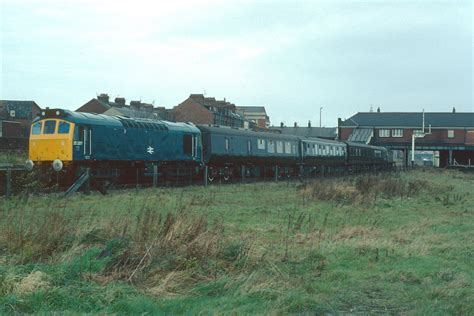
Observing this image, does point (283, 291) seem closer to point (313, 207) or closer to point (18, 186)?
point (313, 207)

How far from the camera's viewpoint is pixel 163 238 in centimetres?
809

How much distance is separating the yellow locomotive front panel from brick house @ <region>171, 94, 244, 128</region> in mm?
64167

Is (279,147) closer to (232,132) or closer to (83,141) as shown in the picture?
(232,132)

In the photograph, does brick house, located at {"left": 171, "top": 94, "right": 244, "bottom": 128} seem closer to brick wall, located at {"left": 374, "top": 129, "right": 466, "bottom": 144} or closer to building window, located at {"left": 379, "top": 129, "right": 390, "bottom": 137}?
building window, located at {"left": 379, "top": 129, "right": 390, "bottom": 137}

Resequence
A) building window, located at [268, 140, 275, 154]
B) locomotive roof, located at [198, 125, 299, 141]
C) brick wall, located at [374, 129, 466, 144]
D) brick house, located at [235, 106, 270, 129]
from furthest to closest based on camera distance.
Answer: brick house, located at [235, 106, 270, 129], brick wall, located at [374, 129, 466, 144], building window, located at [268, 140, 275, 154], locomotive roof, located at [198, 125, 299, 141]

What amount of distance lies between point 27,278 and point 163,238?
2.16 metres

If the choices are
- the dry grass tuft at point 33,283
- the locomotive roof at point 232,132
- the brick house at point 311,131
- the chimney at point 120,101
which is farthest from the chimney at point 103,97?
the dry grass tuft at point 33,283

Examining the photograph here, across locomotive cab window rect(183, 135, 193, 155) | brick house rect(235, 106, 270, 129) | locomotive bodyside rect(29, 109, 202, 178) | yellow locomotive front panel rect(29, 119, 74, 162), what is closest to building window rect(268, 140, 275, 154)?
locomotive cab window rect(183, 135, 193, 155)

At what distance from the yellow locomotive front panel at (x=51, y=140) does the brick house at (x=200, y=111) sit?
6417 cm

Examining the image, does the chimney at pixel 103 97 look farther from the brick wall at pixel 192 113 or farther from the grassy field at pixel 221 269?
the grassy field at pixel 221 269

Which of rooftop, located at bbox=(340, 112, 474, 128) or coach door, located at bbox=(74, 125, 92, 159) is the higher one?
rooftop, located at bbox=(340, 112, 474, 128)

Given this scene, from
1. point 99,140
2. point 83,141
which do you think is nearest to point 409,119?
point 99,140

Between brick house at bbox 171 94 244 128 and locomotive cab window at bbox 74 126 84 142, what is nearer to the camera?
locomotive cab window at bbox 74 126 84 142

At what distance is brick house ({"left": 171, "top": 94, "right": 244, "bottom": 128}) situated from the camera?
293 ft
